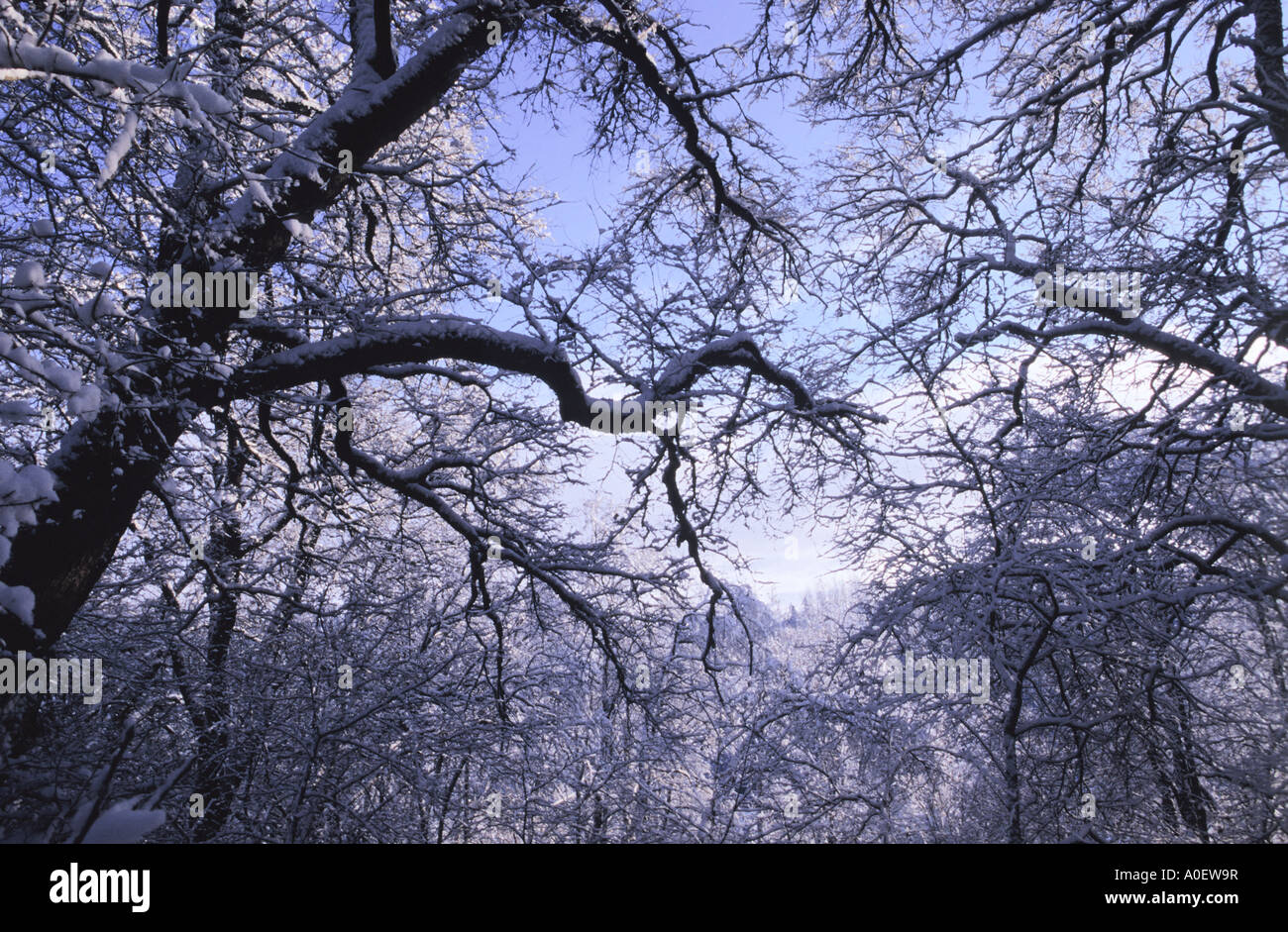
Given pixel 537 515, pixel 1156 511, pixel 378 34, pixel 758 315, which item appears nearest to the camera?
pixel 378 34

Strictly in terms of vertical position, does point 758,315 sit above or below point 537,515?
above

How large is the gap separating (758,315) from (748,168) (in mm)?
2586

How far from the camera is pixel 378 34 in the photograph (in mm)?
4102

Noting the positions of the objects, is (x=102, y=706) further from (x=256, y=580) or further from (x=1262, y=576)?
(x=1262, y=576)
